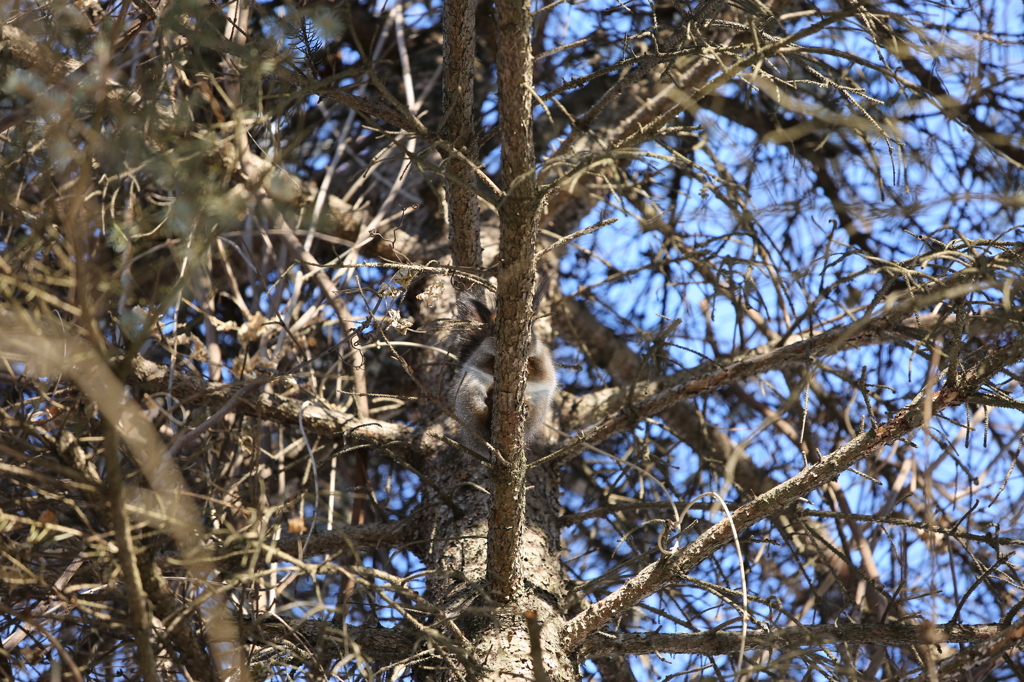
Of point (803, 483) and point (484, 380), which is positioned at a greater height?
point (484, 380)

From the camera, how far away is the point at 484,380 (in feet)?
11.2

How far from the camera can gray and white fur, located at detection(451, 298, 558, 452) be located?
10.3 ft

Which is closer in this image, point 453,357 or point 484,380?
point 453,357

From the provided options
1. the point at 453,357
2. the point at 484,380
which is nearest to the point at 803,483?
the point at 453,357

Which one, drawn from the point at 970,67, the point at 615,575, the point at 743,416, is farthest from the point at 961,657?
the point at 743,416

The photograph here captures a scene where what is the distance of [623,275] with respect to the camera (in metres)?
3.30

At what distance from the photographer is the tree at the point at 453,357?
1474mm

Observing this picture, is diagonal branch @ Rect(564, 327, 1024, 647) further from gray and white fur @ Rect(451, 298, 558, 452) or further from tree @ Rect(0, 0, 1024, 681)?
gray and white fur @ Rect(451, 298, 558, 452)

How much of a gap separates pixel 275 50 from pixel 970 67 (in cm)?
208

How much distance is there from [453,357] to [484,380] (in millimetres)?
988

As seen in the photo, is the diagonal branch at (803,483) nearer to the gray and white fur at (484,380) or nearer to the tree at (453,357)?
the tree at (453,357)

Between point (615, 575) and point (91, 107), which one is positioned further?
point (615, 575)

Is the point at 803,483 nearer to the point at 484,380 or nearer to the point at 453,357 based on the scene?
the point at 453,357

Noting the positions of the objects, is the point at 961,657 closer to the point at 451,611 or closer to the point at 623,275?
the point at 451,611
